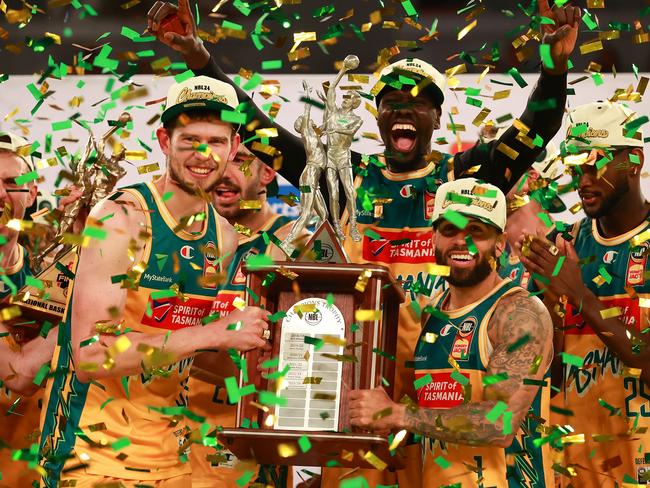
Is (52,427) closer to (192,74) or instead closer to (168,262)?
(168,262)

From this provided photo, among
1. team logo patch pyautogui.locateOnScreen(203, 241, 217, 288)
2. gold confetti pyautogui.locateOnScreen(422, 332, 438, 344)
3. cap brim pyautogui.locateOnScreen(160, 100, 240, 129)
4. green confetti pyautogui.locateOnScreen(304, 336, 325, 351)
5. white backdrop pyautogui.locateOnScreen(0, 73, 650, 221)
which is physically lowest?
green confetti pyautogui.locateOnScreen(304, 336, 325, 351)

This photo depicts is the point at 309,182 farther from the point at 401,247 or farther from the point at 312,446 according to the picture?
the point at 312,446

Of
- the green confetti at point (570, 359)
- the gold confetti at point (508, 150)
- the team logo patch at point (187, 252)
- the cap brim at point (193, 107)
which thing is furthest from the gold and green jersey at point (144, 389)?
the green confetti at point (570, 359)

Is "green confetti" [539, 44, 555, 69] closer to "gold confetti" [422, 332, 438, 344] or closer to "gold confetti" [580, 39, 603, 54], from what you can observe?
"gold confetti" [580, 39, 603, 54]

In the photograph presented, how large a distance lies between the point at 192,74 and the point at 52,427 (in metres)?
1.27

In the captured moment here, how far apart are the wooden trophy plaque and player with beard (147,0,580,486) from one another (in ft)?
1.84

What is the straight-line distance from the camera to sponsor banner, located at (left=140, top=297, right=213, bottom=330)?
3.54m

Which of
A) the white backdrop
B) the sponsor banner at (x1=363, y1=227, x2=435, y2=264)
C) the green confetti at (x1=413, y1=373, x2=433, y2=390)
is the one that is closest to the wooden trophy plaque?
the green confetti at (x1=413, y1=373, x2=433, y2=390)

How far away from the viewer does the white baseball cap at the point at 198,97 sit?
11.7 feet

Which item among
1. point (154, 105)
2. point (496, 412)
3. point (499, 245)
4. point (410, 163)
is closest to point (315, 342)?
point (496, 412)

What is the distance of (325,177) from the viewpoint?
3537 mm

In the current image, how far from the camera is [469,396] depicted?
334 centimetres

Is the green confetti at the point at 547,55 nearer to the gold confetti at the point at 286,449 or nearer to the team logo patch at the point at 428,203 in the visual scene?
the team logo patch at the point at 428,203

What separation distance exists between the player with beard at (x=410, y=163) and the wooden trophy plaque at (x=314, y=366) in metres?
0.56
